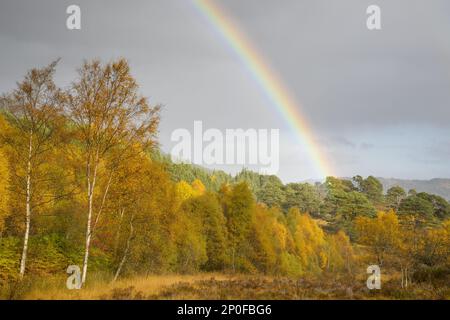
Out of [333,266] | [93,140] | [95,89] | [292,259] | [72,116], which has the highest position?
[95,89]

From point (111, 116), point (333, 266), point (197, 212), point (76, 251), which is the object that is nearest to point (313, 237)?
point (333, 266)

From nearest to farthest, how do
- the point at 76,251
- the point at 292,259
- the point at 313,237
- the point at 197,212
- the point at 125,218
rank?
1. the point at 125,218
2. the point at 76,251
3. the point at 197,212
4. the point at 292,259
5. the point at 313,237

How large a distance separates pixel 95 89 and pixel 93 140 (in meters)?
2.91

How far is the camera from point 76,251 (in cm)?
3303

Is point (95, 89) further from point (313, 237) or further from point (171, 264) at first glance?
point (313, 237)

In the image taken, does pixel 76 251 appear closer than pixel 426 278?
No

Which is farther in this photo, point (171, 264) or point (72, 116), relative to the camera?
point (171, 264)

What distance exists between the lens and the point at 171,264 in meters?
37.0
